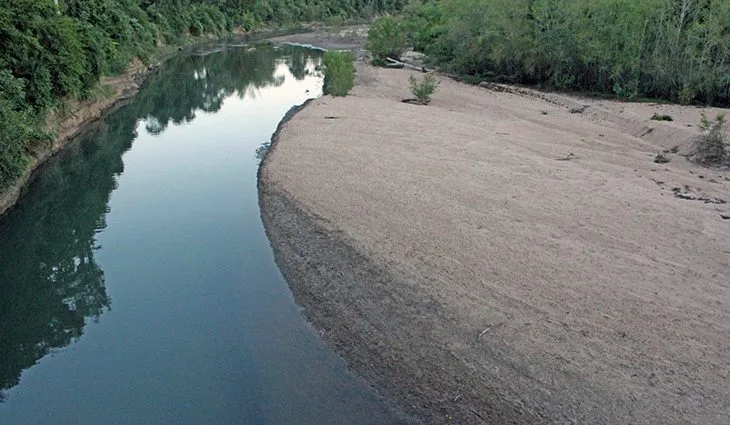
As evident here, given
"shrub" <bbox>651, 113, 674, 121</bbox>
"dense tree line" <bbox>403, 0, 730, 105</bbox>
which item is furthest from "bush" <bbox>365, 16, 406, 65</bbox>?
"shrub" <bbox>651, 113, 674, 121</bbox>

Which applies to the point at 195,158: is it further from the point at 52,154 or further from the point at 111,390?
the point at 111,390

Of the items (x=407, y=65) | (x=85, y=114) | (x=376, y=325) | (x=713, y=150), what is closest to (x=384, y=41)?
(x=407, y=65)

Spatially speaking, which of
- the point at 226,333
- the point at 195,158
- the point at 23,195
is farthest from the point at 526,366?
the point at 195,158

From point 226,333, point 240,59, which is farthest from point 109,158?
point 240,59

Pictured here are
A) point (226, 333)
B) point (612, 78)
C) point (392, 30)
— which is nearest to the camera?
point (226, 333)

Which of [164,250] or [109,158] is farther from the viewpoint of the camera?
[109,158]

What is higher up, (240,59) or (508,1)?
(508,1)

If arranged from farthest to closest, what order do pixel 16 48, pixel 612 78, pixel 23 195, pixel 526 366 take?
1. pixel 612 78
2. pixel 16 48
3. pixel 23 195
4. pixel 526 366

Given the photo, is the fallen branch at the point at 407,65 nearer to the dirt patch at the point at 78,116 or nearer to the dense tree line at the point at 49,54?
the dense tree line at the point at 49,54
